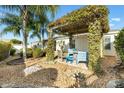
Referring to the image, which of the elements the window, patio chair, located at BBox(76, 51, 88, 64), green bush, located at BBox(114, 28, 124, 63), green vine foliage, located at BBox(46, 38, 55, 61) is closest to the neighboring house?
the window

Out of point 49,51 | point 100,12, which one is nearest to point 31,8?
point 49,51

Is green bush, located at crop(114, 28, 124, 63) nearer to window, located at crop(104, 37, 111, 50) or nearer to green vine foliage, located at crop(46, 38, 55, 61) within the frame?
green vine foliage, located at crop(46, 38, 55, 61)

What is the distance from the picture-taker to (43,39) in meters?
25.2

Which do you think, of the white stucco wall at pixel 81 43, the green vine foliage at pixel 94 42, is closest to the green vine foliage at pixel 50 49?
the green vine foliage at pixel 94 42

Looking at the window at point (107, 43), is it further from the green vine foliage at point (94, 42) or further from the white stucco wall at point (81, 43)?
the green vine foliage at point (94, 42)

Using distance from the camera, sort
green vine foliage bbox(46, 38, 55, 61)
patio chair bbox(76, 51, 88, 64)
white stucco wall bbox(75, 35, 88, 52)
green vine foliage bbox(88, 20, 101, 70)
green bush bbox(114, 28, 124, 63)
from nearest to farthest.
Result: green vine foliage bbox(88, 20, 101, 70) → green bush bbox(114, 28, 124, 63) → patio chair bbox(76, 51, 88, 64) → green vine foliage bbox(46, 38, 55, 61) → white stucco wall bbox(75, 35, 88, 52)

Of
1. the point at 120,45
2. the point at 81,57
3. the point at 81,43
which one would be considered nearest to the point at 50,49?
the point at 81,57

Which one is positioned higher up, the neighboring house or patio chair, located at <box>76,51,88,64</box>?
the neighboring house

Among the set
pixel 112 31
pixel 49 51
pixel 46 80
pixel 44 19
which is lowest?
pixel 46 80

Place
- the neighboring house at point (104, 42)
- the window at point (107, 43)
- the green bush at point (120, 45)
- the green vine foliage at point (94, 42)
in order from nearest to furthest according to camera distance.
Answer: the green vine foliage at point (94, 42)
the green bush at point (120, 45)
the neighboring house at point (104, 42)
the window at point (107, 43)

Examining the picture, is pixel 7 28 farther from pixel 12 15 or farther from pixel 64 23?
pixel 64 23

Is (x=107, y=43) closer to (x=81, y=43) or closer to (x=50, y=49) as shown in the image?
(x=81, y=43)

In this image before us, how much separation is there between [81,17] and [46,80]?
3.63 metres
